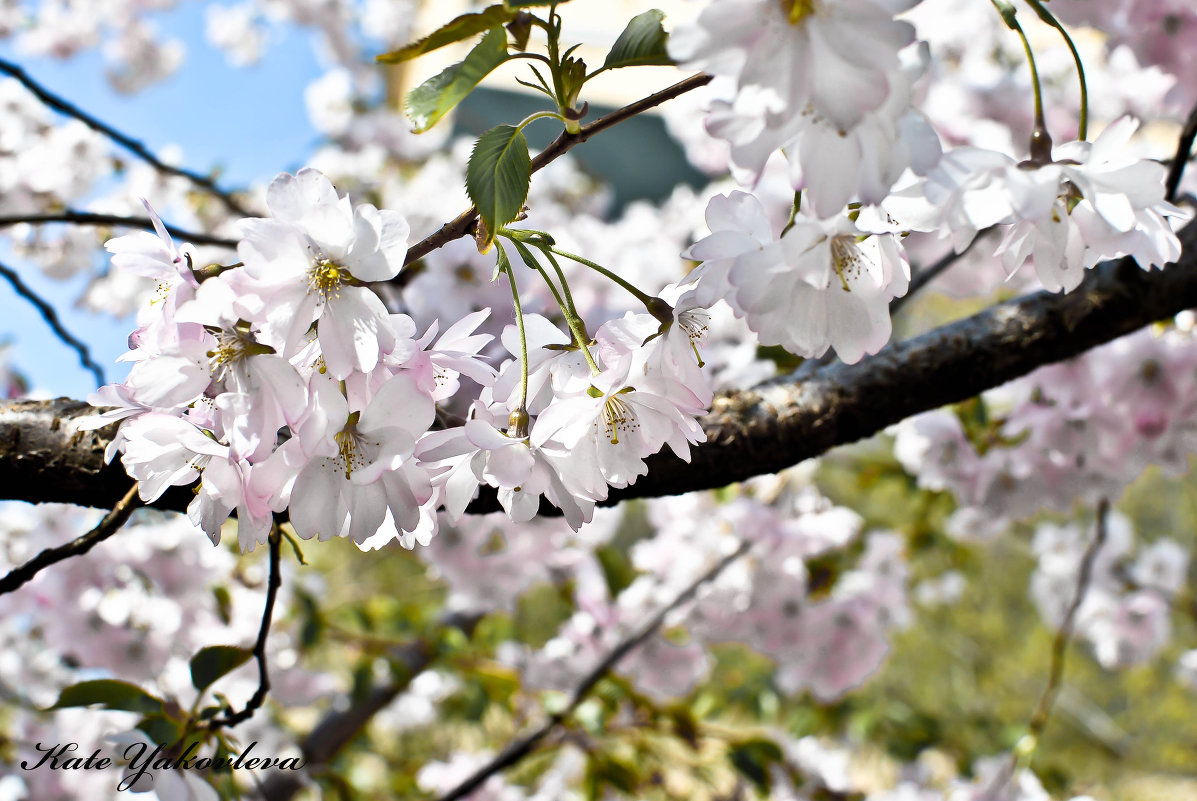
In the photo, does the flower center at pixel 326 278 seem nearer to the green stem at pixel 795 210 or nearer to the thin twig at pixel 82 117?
the green stem at pixel 795 210

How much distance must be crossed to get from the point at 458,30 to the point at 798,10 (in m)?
0.14

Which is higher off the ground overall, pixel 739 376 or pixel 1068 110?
pixel 739 376

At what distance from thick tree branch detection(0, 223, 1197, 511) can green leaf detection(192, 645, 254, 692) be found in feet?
0.60

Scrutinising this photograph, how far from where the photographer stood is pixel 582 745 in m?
1.31

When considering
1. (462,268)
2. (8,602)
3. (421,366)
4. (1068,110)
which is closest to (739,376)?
(462,268)

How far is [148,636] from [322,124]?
108 inches

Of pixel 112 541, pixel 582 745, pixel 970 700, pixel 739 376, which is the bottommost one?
pixel 970 700

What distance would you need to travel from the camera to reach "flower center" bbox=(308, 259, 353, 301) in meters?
0.36

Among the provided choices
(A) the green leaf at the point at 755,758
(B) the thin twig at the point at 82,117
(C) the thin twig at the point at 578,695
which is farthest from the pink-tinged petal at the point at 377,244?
(A) the green leaf at the point at 755,758

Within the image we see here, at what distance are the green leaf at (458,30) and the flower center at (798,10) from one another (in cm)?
12

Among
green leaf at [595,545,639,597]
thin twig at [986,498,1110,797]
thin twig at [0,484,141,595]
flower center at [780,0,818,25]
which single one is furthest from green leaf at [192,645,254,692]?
thin twig at [986,498,1110,797]

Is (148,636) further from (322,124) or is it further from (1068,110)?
(322,124)

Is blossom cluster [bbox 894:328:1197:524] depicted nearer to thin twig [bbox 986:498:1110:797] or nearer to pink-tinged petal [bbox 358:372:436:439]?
thin twig [bbox 986:498:1110:797]

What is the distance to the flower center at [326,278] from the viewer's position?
0.36 m
